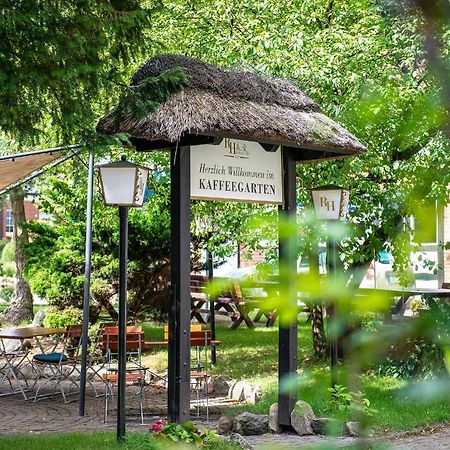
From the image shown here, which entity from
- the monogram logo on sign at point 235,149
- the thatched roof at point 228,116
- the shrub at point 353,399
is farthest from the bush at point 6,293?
the shrub at point 353,399

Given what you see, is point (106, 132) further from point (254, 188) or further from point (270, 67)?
point (270, 67)

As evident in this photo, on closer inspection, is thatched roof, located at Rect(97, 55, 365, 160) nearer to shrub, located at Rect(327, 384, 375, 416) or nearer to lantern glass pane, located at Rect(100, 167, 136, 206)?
lantern glass pane, located at Rect(100, 167, 136, 206)

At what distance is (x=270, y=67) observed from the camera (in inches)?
397

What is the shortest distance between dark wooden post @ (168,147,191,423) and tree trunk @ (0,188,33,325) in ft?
39.0

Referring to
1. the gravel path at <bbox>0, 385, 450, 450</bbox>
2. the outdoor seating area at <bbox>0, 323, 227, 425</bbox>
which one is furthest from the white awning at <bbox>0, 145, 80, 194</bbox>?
the gravel path at <bbox>0, 385, 450, 450</bbox>

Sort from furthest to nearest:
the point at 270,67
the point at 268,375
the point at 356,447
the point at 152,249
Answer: the point at 152,249, the point at 268,375, the point at 270,67, the point at 356,447

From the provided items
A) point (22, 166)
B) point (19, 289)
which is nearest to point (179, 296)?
point (22, 166)

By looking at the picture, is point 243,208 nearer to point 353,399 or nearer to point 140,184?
point 140,184

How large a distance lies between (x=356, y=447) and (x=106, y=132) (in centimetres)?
679

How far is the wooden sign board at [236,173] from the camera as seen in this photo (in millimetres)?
7707

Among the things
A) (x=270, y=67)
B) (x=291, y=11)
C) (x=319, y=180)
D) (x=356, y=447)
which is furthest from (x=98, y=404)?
(x=356, y=447)

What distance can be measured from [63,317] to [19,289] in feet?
18.0

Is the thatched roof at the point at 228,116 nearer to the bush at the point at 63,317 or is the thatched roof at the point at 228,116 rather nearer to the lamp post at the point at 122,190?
the lamp post at the point at 122,190

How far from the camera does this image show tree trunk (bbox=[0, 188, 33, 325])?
19.0 m
